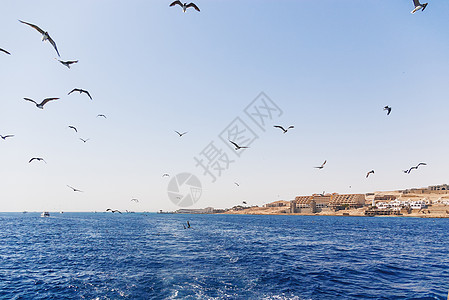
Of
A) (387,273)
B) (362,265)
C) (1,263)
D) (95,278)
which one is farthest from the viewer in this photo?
(1,263)

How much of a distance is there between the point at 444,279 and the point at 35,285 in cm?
3843

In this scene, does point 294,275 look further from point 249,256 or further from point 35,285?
point 35,285

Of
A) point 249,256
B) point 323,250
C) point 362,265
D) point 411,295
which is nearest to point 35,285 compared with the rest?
point 249,256

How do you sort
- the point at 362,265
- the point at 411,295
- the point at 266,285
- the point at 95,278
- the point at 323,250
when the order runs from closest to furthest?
the point at 411,295
the point at 266,285
the point at 95,278
the point at 362,265
the point at 323,250

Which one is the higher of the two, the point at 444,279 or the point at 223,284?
the point at 223,284

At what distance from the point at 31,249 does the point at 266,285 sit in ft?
134

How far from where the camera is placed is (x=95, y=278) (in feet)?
70.7

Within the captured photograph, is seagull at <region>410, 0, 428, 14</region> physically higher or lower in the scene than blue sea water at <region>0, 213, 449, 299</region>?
higher

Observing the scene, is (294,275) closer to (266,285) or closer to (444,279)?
(266,285)

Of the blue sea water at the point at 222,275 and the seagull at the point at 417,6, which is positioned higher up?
the seagull at the point at 417,6

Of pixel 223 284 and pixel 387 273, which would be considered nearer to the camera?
pixel 223 284

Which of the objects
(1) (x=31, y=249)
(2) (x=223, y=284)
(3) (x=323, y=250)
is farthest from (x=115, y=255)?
(3) (x=323, y=250)

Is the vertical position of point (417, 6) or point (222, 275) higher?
point (417, 6)

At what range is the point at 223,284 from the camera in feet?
63.2
